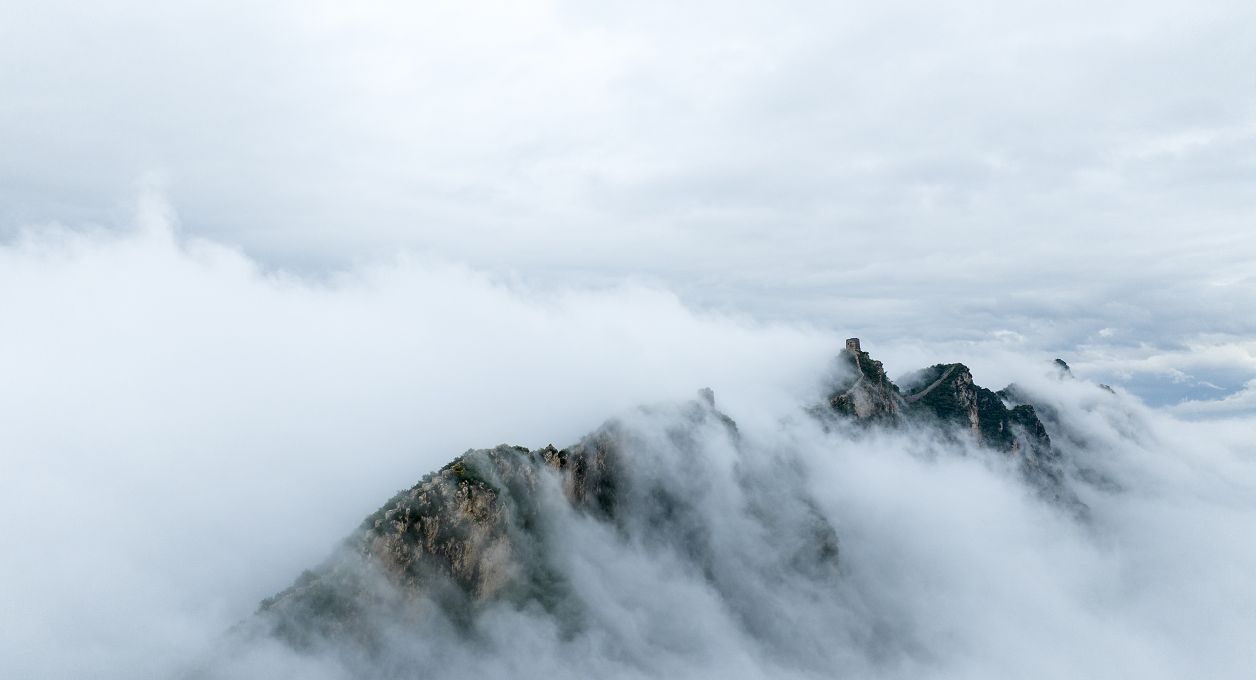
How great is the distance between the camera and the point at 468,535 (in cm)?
17938

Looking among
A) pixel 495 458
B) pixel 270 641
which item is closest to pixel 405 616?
pixel 270 641

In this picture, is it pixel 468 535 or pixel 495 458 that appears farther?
pixel 495 458

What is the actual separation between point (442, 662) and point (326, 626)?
1463 inches

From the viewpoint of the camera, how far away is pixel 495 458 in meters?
195

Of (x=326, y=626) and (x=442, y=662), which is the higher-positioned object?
(x=326, y=626)

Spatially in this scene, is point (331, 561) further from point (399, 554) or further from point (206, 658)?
point (206, 658)

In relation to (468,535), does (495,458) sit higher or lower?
Answer: higher

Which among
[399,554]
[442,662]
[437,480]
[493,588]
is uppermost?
[437,480]

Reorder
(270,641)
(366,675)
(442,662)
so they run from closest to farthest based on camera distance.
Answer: (270,641) → (366,675) → (442,662)

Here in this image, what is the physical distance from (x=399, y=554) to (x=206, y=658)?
6109cm

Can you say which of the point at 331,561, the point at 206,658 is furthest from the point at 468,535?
the point at 206,658

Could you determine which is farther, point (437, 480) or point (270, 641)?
point (437, 480)

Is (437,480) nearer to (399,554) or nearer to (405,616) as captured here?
(399,554)

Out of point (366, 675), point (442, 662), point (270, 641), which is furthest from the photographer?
point (442, 662)
